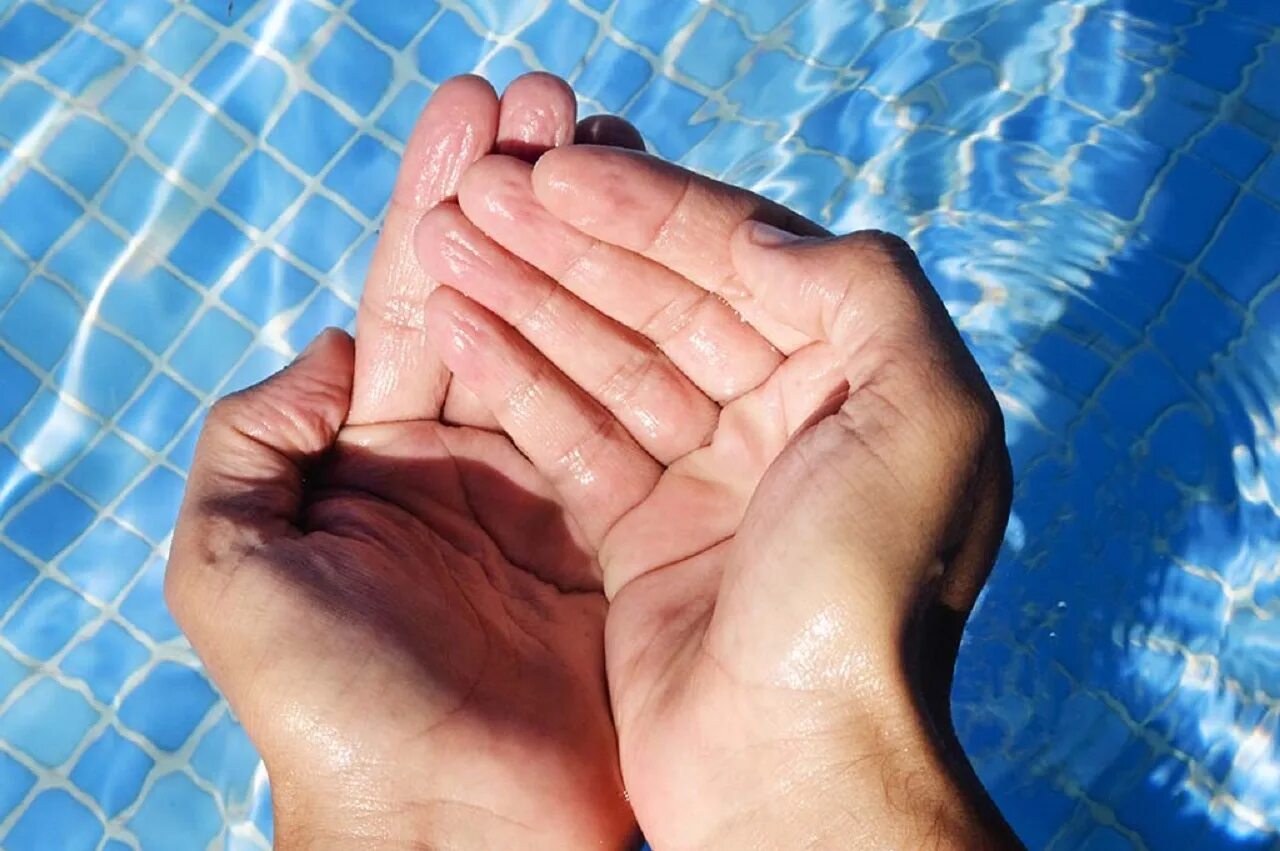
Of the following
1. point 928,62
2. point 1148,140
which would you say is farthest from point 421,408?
point 1148,140

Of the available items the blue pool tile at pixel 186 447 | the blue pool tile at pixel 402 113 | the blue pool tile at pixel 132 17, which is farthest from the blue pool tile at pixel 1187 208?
the blue pool tile at pixel 132 17

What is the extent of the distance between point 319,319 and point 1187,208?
2.66m

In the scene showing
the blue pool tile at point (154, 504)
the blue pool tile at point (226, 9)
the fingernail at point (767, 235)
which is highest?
the blue pool tile at point (226, 9)

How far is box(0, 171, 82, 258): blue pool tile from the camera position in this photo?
4059mm

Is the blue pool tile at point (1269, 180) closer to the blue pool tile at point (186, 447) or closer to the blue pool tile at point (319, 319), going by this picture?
the blue pool tile at point (319, 319)

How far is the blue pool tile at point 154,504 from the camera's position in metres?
3.81

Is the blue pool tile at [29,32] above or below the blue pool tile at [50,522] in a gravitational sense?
above

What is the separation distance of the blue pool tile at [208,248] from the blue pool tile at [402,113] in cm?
58

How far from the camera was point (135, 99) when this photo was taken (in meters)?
4.20

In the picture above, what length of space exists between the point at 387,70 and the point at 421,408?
1.71 m

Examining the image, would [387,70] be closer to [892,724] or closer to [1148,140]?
[1148,140]

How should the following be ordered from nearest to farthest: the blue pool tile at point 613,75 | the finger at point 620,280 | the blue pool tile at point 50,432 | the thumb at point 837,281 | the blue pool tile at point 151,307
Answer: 1. the thumb at point 837,281
2. the finger at point 620,280
3. the blue pool tile at point 50,432
4. the blue pool tile at point 151,307
5. the blue pool tile at point 613,75

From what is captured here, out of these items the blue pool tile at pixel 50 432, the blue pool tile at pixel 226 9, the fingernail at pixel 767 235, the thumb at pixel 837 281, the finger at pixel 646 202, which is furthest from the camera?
the blue pool tile at pixel 226 9

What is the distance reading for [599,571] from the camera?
113 inches
